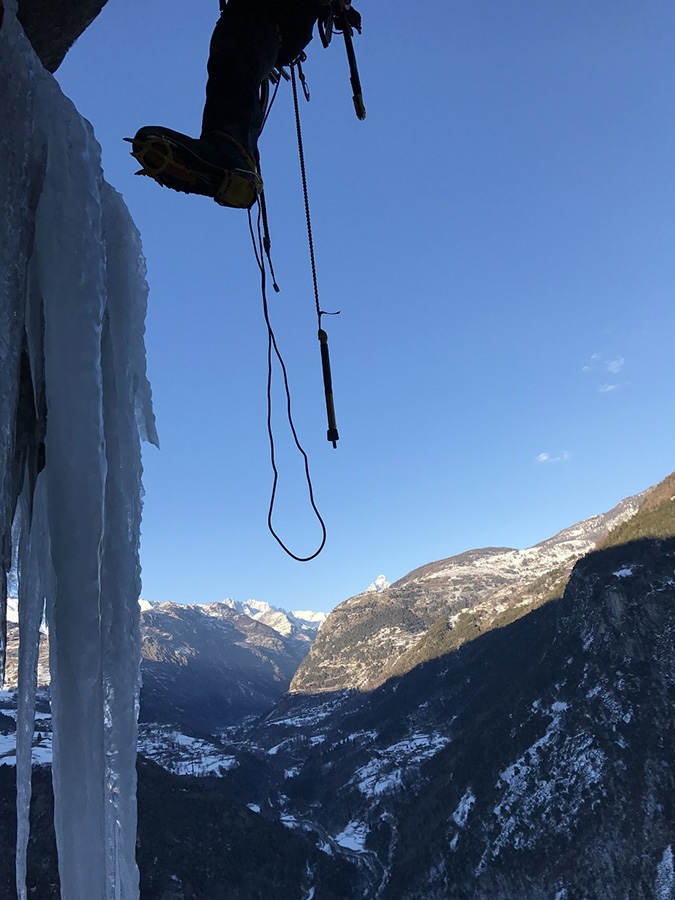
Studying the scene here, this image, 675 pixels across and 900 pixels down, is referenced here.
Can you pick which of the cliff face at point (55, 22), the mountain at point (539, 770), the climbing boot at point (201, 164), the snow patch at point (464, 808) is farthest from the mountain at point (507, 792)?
the climbing boot at point (201, 164)

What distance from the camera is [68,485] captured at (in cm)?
258

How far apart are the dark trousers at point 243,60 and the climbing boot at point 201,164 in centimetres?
19

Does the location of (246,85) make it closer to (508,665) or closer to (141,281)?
(141,281)

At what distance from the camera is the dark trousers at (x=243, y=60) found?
3715mm

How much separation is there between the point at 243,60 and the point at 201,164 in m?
0.96

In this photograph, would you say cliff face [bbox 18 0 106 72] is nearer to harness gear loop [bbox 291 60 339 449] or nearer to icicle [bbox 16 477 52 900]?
harness gear loop [bbox 291 60 339 449]

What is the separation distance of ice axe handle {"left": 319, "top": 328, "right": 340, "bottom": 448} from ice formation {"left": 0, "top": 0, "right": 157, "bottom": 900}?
178cm

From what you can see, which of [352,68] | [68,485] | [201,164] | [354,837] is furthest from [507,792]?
[201,164]

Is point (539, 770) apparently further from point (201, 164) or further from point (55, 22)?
point (55, 22)

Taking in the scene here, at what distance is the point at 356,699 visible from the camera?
19312 centimetres

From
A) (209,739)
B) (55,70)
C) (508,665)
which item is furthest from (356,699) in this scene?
(55,70)

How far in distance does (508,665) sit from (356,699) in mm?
76446

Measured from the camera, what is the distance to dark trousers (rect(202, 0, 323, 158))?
3.71m

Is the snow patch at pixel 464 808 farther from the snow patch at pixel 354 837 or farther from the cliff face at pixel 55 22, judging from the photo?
the cliff face at pixel 55 22
